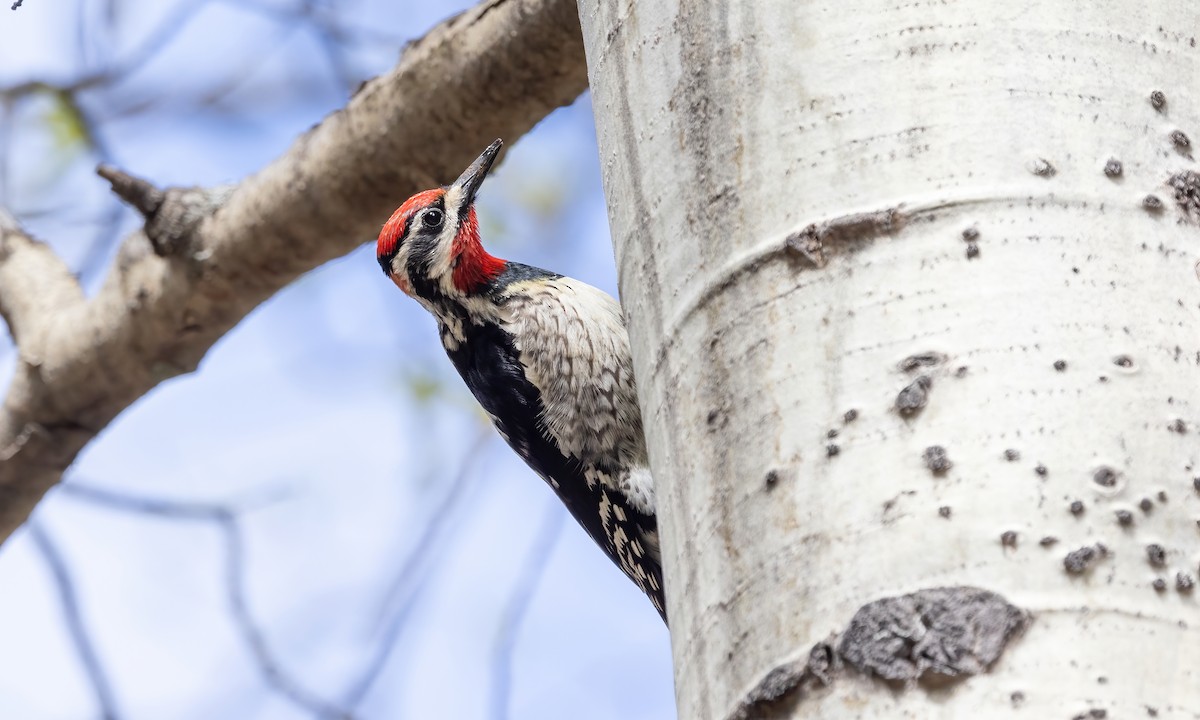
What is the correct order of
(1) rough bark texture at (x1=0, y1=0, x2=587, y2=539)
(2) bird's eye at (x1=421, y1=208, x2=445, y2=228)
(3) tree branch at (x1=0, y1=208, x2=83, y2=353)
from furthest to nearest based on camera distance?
(2) bird's eye at (x1=421, y1=208, x2=445, y2=228), (3) tree branch at (x1=0, y1=208, x2=83, y2=353), (1) rough bark texture at (x1=0, y1=0, x2=587, y2=539)

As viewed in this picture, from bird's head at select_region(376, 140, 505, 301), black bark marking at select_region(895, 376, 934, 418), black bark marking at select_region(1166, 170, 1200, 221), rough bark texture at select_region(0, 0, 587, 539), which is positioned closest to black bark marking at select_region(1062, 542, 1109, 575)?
black bark marking at select_region(895, 376, 934, 418)

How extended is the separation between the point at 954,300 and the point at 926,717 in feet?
1.00

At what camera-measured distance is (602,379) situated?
3.15 metres

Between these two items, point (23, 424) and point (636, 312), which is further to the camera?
point (23, 424)

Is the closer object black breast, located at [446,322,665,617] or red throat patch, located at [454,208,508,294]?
black breast, located at [446,322,665,617]

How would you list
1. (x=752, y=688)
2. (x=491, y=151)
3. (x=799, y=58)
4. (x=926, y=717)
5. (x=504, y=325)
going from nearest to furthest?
(x=926, y=717) → (x=752, y=688) → (x=799, y=58) → (x=491, y=151) → (x=504, y=325)

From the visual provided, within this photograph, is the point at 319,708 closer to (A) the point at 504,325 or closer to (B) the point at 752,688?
(A) the point at 504,325

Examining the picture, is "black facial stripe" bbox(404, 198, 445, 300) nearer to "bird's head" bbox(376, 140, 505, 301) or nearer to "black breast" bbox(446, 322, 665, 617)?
"bird's head" bbox(376, 140, 505, 301)

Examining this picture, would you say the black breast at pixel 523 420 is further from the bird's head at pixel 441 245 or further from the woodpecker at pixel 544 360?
the bird's head at pixel 441 245

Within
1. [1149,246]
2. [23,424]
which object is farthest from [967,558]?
[23,424]

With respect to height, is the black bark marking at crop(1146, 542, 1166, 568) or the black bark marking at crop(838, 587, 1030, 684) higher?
the black bark marking at crop(1146, 542, 1166, 568)

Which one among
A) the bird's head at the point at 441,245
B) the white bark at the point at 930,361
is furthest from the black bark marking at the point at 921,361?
the bird's head at the point at 441,245

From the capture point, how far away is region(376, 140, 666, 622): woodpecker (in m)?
3.12

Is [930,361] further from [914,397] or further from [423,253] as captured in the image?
[423,253]
